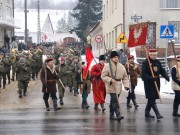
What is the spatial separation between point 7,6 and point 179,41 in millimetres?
32139

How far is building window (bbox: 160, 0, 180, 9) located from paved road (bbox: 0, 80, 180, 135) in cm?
1751

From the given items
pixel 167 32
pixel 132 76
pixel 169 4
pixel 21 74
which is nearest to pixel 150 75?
pixel 132 76

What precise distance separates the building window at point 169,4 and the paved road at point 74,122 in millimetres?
17510

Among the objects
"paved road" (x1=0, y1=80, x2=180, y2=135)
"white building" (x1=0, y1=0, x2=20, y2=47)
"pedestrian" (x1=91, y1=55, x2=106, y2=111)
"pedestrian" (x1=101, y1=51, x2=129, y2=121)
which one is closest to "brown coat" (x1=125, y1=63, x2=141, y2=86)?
"paved road" (x1=0, y1=80, x2=180, y2=135)

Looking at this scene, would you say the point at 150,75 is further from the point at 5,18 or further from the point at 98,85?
the point at 5,18

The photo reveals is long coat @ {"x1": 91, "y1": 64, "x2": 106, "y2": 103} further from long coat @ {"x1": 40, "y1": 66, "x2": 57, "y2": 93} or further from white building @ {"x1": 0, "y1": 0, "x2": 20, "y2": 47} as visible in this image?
white building @ {"x1": 0, "y1": 0, "x2": 20, "y2": 47}

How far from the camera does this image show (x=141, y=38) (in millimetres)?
14289

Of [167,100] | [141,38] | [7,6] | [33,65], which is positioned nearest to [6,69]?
[33,65]

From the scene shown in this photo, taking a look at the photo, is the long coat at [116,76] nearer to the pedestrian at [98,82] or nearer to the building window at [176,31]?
the pedestrian at [98,82]

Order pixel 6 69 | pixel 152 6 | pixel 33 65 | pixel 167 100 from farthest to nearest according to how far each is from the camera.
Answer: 1. pixel 152 6
2. pixel 33 65
3. pixel 6 69
4. pixel 167 100

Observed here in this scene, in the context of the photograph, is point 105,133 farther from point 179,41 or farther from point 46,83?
point 179,41

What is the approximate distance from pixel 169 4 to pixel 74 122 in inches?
930

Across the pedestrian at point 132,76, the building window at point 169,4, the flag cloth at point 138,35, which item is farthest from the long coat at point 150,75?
the building window at point 169,4

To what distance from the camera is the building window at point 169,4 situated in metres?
34.2
